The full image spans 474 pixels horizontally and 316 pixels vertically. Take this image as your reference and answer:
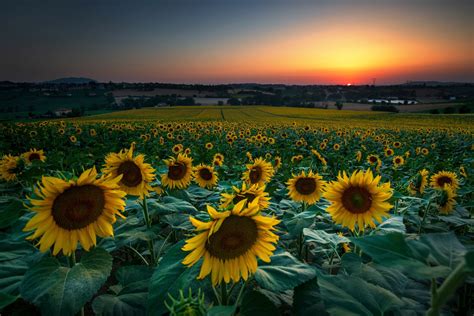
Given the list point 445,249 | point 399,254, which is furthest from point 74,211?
point 445,249

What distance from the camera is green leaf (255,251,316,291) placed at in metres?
1.39

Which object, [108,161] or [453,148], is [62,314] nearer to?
[108,161]

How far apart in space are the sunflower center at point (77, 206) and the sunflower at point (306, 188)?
2424 mm

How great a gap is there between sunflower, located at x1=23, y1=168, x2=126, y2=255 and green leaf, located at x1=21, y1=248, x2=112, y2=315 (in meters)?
0.13

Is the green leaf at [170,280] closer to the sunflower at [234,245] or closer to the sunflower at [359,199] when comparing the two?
the sunflower at [234,245]

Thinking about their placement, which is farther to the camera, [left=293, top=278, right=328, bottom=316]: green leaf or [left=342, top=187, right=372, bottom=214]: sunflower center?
[left=342, top=187, right=372, bottom=214]: sunflower center

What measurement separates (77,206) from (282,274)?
1.26 m

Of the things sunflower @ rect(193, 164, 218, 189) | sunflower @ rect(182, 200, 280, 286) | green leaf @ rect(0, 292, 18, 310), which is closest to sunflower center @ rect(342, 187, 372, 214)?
sunflower @ rect(182, 200, 280, 286)

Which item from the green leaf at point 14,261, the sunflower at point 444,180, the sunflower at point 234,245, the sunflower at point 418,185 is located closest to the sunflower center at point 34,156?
the green leaf at point 14,261

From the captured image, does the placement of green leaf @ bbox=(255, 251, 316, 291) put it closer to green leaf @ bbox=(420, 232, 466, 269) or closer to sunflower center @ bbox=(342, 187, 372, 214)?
green leaf @ bbox=(420, 232, 466, 269)

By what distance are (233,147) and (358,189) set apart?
966 centimetres

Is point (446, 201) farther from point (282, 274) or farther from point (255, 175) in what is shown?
point (282, 274)

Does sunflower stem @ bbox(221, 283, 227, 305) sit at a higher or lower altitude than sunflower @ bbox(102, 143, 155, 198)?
lower

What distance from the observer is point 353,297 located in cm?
127
